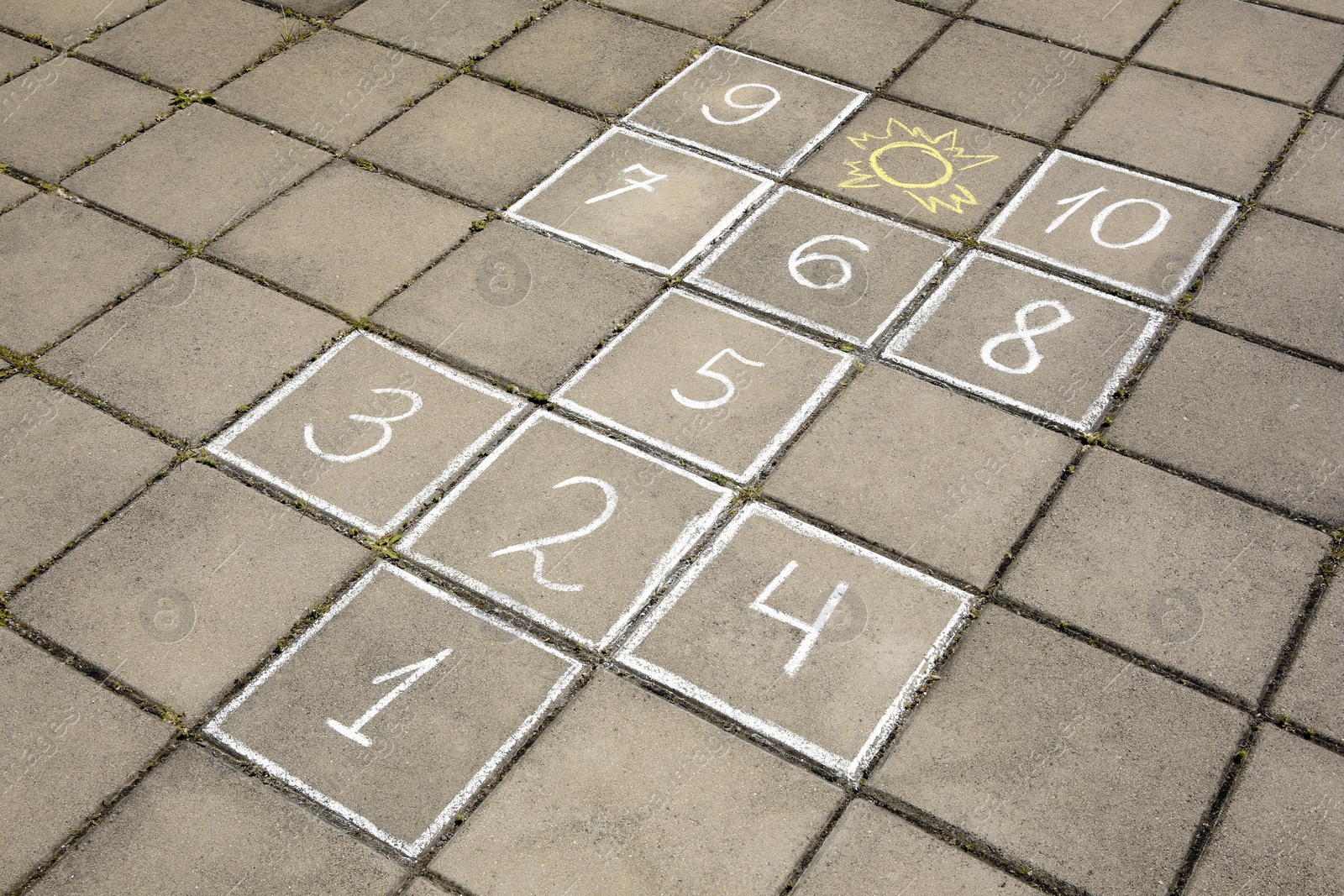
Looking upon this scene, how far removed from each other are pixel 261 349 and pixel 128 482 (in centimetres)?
82

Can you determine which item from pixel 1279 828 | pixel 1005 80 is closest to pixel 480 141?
pixel 1005 80

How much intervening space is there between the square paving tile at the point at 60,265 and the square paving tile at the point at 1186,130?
4.68m

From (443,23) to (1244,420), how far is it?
494 cm

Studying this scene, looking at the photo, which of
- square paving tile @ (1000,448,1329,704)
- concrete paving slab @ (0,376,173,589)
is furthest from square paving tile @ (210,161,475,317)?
square paving tile @ (1000,448,1329,704)

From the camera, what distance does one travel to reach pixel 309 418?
4.72 metres

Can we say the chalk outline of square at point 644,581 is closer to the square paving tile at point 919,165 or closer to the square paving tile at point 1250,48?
the square paving tile at point 919,165

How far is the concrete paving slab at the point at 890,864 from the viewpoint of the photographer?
3.42m

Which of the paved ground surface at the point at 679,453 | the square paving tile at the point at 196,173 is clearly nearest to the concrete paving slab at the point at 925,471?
the paved ground surface at the point at 679,453

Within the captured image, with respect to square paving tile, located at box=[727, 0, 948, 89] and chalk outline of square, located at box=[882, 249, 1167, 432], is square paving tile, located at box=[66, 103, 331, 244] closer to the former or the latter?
square paving tile, located at box=[727, 0, 948, 89]

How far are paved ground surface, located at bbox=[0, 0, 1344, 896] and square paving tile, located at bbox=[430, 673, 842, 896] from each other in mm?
13

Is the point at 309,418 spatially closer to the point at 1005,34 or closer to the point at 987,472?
the point at 987,472

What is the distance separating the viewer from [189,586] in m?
4.18

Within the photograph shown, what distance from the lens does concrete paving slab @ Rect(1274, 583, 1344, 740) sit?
3758mm

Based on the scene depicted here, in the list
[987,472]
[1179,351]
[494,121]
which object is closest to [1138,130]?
[1179,351]
